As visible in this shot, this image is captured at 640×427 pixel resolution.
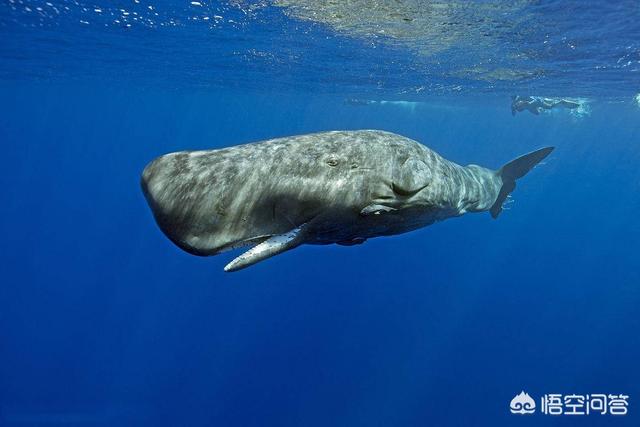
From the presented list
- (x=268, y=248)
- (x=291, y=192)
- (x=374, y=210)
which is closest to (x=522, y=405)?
(x=374, y=210)

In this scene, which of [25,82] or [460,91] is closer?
[460,91]

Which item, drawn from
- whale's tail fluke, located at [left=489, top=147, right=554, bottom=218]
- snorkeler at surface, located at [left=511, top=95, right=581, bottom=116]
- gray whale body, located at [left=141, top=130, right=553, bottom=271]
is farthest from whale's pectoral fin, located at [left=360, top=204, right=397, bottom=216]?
snorkeler at surface, located at [left=511, top=95, right=581, bottom=116]

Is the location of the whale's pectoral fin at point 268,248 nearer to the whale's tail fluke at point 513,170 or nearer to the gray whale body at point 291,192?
the gray whale body at point 291,192

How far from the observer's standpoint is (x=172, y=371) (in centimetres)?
3897

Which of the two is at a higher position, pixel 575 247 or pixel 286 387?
pixel 286 387

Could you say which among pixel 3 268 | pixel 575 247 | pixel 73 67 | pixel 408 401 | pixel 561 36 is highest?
pixel 561 36

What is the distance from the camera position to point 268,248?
13.1 ft

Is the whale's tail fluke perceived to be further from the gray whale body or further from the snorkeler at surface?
the snorkeler at surface

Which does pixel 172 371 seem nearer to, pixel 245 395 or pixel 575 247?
pixel 245 395

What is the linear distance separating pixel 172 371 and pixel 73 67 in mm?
24084

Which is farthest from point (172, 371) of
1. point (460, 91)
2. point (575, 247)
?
point (575, 247)

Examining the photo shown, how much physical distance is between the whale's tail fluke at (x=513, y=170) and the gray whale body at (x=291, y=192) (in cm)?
454

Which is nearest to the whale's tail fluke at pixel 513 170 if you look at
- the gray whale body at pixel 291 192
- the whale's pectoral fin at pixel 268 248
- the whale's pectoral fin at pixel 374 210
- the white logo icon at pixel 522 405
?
the gray whale body at pixel 291 192

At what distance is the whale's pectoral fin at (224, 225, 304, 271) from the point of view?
3826 millimetres
